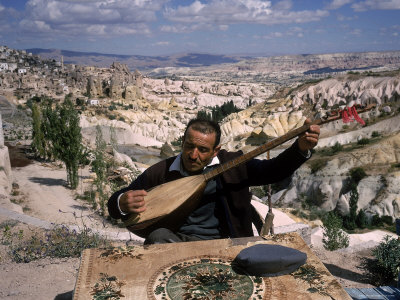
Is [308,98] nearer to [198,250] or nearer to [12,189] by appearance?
[12,189]

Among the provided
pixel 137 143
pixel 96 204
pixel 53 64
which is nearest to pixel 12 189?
pixel 96 204

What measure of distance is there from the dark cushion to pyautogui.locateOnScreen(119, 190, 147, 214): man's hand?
36.5 inches

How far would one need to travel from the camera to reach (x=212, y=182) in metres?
3.46

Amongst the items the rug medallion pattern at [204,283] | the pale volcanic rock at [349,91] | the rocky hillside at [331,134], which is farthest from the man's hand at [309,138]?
the pale volcanic rock at [349,91]

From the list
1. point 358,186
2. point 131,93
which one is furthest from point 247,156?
Answer: point 131,93

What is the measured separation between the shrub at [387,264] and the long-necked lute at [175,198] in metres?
3.13

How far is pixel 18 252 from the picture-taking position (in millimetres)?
5727

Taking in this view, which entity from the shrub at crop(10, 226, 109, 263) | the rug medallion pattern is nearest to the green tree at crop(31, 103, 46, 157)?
the shrub at crop(10, 226, 109, 263)

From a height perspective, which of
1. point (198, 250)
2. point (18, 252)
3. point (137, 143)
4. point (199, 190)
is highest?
point (199, 190)

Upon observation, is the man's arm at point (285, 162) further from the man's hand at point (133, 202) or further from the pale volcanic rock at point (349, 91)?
the pale volcanic rock at point (349, 91)

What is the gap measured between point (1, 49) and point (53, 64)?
74.7 feet

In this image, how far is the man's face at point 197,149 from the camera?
3.24 meters

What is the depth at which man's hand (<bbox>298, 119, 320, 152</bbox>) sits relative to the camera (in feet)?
9.70

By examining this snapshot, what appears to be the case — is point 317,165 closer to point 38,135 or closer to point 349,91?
point 38,135
